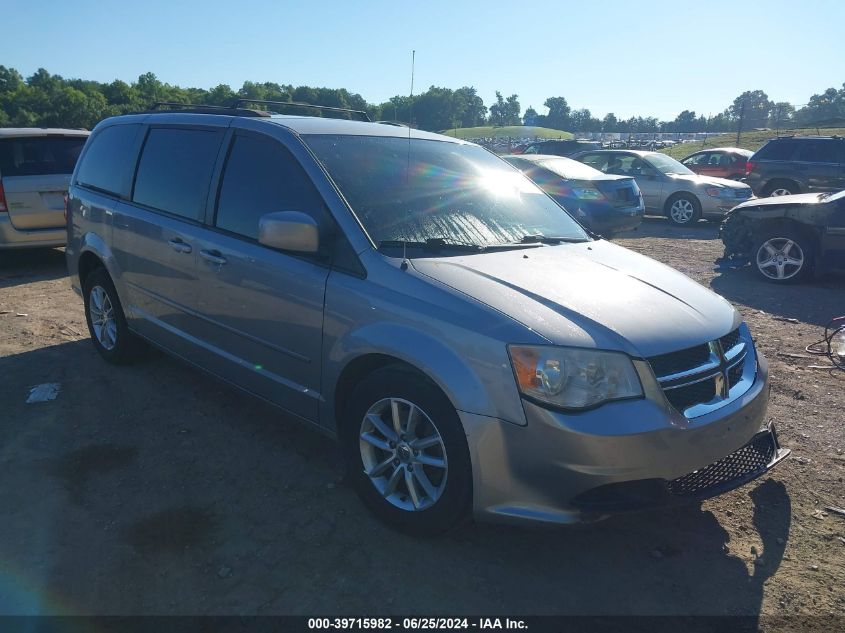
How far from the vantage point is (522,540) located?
3064mm

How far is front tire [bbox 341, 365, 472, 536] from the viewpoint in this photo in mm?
2736

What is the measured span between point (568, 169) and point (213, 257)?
33.2 feet

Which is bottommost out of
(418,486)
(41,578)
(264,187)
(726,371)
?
(41,578)

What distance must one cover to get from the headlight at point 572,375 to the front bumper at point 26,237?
7747 millimetres

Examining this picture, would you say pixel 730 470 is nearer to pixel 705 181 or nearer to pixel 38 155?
pixel 38 155

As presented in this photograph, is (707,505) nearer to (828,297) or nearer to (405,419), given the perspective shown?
(405,419)

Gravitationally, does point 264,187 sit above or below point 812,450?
above

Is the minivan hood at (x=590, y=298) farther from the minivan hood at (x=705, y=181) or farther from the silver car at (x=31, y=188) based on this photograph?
the minivan hood at (x=705, y=181)

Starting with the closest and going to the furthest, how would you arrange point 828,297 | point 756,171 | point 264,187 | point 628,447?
1. point 628,447
2. point 264,187
3. point 828,297
4. point 756,171

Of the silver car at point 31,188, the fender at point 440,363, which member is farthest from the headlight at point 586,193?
the fender at point 440,363

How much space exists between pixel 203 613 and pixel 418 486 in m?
1.01

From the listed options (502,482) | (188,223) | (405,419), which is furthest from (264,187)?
(502,482)

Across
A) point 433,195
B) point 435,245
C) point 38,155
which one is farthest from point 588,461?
point 38,155

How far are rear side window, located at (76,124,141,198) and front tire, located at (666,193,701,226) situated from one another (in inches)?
486
